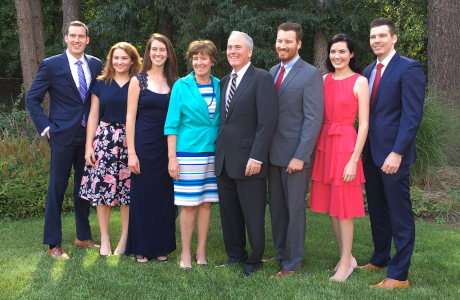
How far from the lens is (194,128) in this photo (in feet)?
13.0

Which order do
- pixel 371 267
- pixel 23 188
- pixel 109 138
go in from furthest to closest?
pixel 23 188
pixel 109 138
pixel 371 267

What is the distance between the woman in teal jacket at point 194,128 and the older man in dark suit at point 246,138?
Result: 134 mm

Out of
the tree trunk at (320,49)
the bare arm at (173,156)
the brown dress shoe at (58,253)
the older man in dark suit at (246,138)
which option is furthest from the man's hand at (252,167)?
the tree trunk at (320,49)

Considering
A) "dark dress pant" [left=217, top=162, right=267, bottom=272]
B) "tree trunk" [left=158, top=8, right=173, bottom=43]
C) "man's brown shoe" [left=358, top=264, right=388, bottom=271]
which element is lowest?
"man's brown shoe" [left=358, top=264, right=388, bottom=271]

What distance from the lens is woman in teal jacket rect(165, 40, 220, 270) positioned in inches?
155

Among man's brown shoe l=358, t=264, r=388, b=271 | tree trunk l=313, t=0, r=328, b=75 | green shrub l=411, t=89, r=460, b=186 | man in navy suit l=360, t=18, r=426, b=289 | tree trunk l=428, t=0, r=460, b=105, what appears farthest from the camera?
tree trunk l=313, t=0, r=328, b=75

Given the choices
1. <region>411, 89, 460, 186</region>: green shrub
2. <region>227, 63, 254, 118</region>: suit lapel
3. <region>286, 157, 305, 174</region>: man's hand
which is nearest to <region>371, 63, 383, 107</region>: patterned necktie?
<region>286, 157, 305, 174</region>: man's hand

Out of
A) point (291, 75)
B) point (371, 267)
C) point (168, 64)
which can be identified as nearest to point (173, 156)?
point (168, 64)

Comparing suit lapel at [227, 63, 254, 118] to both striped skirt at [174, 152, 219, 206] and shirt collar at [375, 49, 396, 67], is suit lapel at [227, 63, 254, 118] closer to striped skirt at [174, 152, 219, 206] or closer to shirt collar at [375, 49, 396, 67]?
striped skirt at [174, 152, 219, 206]

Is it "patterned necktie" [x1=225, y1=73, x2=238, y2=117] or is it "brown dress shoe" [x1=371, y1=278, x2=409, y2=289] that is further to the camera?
"patterned necktie" [x1=225, y1=73, x2=238, y2=117]

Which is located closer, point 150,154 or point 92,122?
point 150,154

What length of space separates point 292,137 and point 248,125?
1.34 ft

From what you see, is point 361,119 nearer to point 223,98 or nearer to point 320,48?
point 223,98

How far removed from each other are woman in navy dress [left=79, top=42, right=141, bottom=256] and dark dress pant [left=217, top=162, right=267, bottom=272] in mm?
1140
